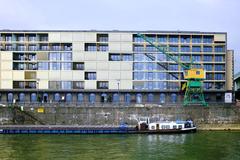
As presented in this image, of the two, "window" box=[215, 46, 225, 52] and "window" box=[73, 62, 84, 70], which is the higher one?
"window" box=[215, 46, 225, 52]

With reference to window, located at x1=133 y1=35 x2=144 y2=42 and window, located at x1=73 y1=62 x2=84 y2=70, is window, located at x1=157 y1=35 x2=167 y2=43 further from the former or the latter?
window, located at x1=73 y1=62 x2=84 y2=70

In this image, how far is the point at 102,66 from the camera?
10475 cm

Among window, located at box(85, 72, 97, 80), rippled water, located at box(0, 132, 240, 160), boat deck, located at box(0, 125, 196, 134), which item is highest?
window, located at box(85, 72, 97, 80)

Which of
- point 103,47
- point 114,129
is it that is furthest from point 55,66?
point 114,129

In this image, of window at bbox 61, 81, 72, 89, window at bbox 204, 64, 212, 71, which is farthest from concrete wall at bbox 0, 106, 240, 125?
window at bbox 204, 64, 212, 71

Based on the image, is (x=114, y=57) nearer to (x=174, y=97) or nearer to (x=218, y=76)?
(x=174, y=97)

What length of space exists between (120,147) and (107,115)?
97.8ft

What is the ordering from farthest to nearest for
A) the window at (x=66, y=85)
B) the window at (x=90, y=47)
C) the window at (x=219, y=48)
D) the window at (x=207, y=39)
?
the window at (x=207, y=39)
the window at (x=219, y=48)
the window at (x=90, y=47)
the window at (x=66, y=85)

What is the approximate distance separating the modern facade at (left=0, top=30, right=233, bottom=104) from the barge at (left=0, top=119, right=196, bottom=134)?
23.6 meters

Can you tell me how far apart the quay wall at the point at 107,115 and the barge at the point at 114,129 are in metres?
6.43

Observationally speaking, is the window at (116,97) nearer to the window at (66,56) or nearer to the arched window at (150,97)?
the arched window at (150,97)

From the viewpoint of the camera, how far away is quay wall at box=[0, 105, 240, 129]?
87.9 m

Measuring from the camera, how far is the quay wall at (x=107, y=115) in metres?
87.9

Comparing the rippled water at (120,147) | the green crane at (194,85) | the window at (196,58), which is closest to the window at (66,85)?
the green crane at (194,85)
